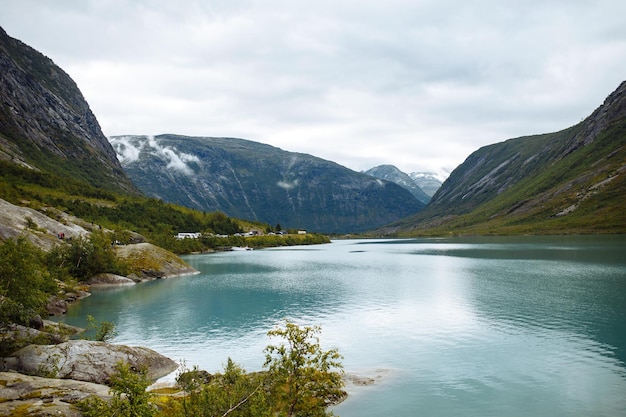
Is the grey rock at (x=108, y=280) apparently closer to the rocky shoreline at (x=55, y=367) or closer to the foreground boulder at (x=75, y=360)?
the rocky shoreline at (x=55, y=367)

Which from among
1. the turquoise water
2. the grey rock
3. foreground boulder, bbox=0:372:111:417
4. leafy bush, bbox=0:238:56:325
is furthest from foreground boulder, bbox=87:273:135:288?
foreground boulder, bbox=0:372:111:417

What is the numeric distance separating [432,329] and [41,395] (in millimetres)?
42985

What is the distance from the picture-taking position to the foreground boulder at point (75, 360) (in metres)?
31.2

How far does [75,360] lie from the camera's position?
33.5m

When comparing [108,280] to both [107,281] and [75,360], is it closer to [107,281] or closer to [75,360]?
[107,281]

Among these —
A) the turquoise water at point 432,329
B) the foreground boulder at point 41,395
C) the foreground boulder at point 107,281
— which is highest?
the foreground boulder at point 41,395

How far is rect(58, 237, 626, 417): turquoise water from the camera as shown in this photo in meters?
33.1

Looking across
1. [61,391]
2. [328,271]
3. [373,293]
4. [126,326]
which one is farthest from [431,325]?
[328,271]

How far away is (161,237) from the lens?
190625 millimetres

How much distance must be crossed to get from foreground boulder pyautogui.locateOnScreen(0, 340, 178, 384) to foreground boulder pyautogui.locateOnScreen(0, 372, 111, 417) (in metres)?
6.40

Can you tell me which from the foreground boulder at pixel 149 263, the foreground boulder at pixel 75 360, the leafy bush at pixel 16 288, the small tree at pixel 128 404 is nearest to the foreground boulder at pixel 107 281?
the foreground boulder at pixel 149 263

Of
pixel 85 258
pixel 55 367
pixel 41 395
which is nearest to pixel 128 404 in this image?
pixel 41 395

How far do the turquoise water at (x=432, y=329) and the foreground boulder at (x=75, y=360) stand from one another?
7365mm

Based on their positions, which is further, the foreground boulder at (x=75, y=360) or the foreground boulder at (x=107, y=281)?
the foreground boulder at (x=107, y=281)
